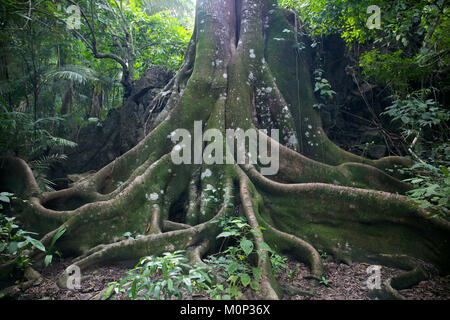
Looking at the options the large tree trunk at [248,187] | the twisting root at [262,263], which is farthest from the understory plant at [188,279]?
the large tree trunk at [248,187]

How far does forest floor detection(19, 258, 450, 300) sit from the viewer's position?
245cm

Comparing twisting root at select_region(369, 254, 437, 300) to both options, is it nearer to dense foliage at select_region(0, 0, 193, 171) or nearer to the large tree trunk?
the large tree trunk

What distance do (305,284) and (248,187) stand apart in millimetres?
1308

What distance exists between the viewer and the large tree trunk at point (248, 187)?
296cm

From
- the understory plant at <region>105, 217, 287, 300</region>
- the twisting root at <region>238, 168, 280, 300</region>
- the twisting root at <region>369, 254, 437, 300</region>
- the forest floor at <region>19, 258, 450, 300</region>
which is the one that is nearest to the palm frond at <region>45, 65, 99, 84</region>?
the forest floor at <region>19, 258, 450, 300</region>

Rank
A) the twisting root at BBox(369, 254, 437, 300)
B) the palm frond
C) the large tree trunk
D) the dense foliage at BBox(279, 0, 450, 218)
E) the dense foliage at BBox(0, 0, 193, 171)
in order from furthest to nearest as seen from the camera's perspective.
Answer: the palm frond < the dense foliage at BBox(0, 0, 193, 171) < the dense foliage at BBox(279, 0, 450, 218) < the large tree trunk < the twisting root at BBox(369, 254, 437, 300)

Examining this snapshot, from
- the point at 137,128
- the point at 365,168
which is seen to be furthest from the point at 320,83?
the point at 137,128

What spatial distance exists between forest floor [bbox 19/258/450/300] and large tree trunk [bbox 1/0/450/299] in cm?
15

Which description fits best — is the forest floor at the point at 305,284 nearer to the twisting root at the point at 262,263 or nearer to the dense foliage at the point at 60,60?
the twisting root at the point at 262,263

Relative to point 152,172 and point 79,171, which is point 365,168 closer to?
point 152,172

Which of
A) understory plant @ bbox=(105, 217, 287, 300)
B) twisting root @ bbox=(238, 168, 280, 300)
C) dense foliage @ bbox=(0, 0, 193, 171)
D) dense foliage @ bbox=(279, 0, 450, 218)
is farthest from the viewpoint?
dense foliage @ bbox=(0, 0, 193, 171)

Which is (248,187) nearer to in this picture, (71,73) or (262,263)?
(262,263)

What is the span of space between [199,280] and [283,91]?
4.16m
